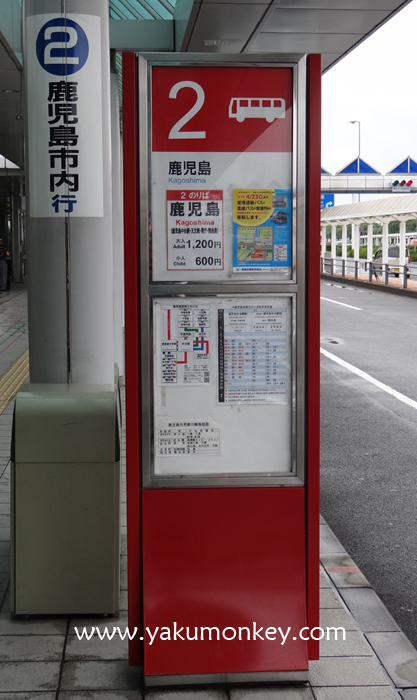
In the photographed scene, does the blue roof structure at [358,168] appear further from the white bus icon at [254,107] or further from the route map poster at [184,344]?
the route map poster at [184,344]

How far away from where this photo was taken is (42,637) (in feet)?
9.84

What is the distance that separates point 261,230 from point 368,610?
1967 millimetres

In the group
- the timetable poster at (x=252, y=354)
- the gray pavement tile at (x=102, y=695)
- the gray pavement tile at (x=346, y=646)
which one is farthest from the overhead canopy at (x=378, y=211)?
the gray pavement tile at (x=102, y=695)

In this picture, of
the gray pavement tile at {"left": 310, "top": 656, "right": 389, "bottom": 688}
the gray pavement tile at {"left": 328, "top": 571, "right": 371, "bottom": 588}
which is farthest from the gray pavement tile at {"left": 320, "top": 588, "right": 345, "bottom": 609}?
the gray pavement tile at {"left": 310, "top": 656, "right": 389, "bottom": 688}

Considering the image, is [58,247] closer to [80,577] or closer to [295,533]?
[80,577]

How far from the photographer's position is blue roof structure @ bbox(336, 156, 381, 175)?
4731cm

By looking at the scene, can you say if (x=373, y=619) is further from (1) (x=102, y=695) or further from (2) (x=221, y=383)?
(2) (x=221, y=383)

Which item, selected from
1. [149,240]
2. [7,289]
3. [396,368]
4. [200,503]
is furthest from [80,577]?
[7,289]

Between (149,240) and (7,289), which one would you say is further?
(7,289)

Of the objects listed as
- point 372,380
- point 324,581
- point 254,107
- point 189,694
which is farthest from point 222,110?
point 372,380

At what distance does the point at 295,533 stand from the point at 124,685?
33.3 inches

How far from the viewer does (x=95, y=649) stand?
292 cm

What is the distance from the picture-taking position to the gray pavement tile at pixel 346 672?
2.70 m

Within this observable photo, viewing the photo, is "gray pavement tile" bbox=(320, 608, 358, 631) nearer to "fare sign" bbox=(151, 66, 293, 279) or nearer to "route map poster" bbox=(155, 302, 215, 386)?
"route map poster" bbox=(155, 302, 215, 386)
